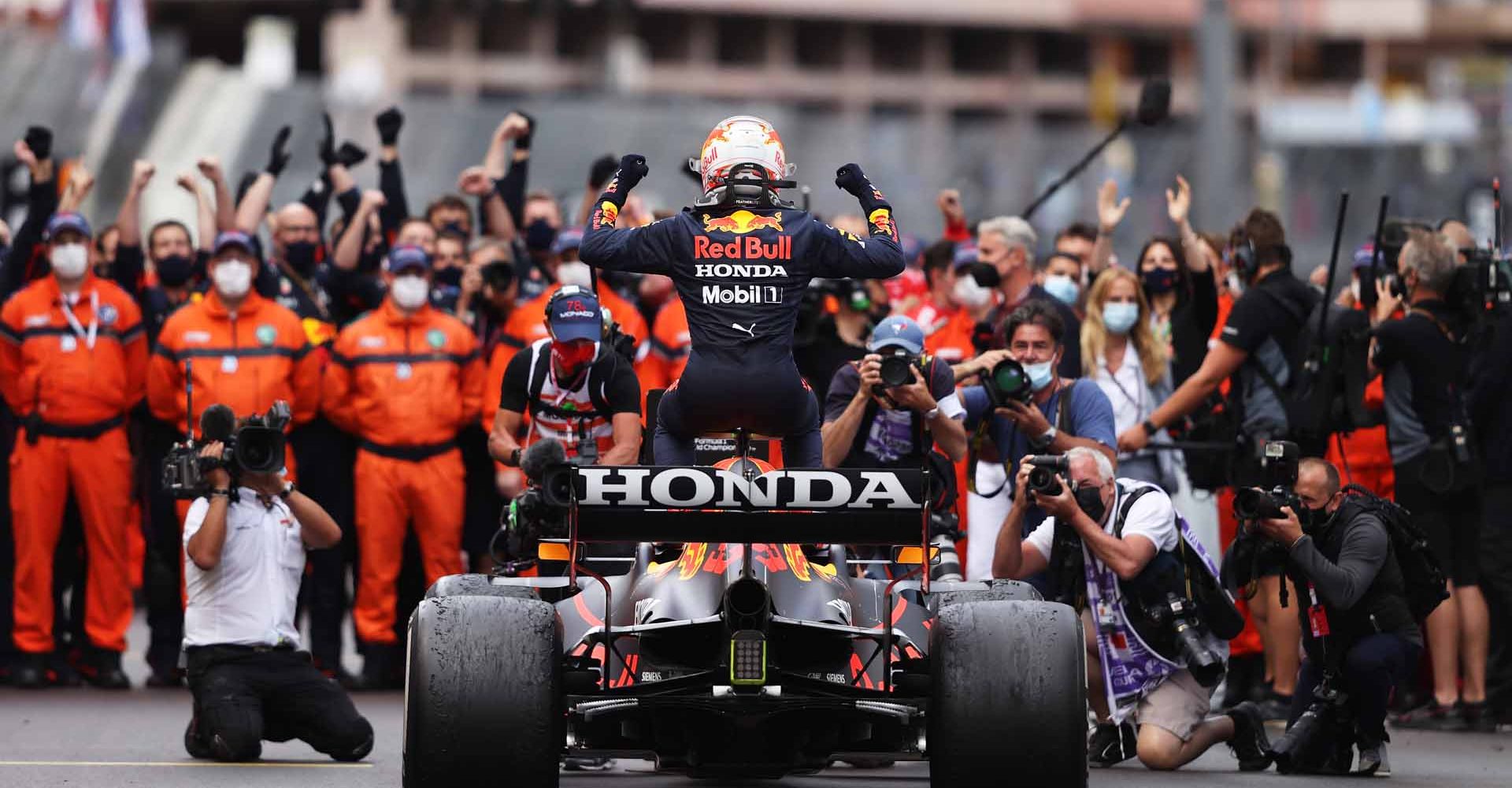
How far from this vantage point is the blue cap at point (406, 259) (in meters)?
15.1

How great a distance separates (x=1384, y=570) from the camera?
452 inches

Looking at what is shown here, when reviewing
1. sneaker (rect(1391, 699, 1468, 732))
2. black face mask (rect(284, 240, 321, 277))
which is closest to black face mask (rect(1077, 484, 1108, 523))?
sneaker (rect(1391, 699, 1468, 732))

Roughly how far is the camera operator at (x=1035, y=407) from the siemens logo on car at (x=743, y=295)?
9.11 ft

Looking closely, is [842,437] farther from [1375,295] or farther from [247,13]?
[247,13]

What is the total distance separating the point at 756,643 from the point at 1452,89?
84407 mm

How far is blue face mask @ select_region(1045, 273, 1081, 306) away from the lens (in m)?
15.0

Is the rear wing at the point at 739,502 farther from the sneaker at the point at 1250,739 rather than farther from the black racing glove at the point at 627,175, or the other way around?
the sneaker at the point at 1250,739

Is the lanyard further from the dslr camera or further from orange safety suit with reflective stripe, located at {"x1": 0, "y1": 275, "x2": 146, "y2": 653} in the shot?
the dslr camera

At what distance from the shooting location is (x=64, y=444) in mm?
14969

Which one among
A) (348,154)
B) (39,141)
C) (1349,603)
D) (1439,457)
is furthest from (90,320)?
(1349,603)

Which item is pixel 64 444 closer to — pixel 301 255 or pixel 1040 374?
pixel 301 255

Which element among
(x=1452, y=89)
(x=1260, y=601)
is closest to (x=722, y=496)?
(x=1260, y=601)

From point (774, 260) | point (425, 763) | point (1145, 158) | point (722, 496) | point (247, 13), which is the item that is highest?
point (247, 13)

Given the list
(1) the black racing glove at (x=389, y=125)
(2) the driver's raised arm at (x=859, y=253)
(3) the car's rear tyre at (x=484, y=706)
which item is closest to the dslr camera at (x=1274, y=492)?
(2) the driver's raised arm at (x=859, y=253)
